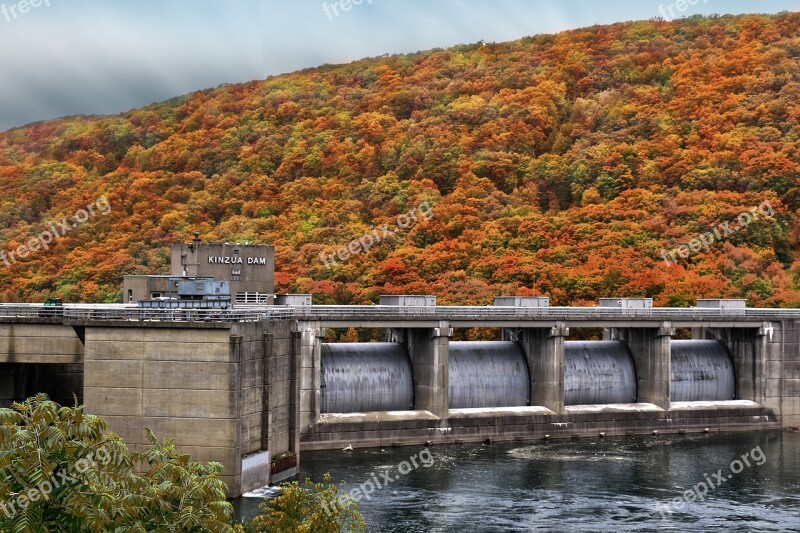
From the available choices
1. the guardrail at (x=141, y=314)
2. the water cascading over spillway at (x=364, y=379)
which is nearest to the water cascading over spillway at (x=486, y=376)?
the water cascading over spillway at (x=364, y=379)

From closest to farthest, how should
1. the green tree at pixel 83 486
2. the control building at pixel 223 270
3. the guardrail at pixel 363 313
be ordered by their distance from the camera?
the green tree at pixel 83 486
the guardrail at pixel 363 313
the control building at pixel 223 270

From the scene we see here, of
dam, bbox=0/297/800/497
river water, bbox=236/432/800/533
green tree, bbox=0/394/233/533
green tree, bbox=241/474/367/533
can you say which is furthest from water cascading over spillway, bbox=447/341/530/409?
green tree, bbox=0/394/233/533

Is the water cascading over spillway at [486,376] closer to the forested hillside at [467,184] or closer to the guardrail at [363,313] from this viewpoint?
the guardrail at [363,313]

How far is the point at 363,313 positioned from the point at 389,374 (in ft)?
20.3

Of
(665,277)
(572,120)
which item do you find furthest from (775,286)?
(572,120)

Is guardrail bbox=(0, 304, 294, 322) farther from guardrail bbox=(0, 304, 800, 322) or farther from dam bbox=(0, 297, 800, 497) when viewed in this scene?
dam bbox=(0, 297, 800, 497)

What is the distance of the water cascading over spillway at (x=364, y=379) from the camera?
80.1 meters

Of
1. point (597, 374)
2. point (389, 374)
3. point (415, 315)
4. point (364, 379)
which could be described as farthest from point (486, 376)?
point (364, 379)

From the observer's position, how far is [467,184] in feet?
512

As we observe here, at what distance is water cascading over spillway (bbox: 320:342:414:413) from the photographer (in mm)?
80125

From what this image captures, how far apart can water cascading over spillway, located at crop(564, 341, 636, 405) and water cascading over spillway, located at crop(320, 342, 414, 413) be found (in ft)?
45.0

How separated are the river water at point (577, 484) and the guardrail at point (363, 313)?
30.0ft

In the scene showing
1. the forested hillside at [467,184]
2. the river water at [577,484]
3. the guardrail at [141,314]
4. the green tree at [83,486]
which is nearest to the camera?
the green tree at [83,486]

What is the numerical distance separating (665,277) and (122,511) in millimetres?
103922
